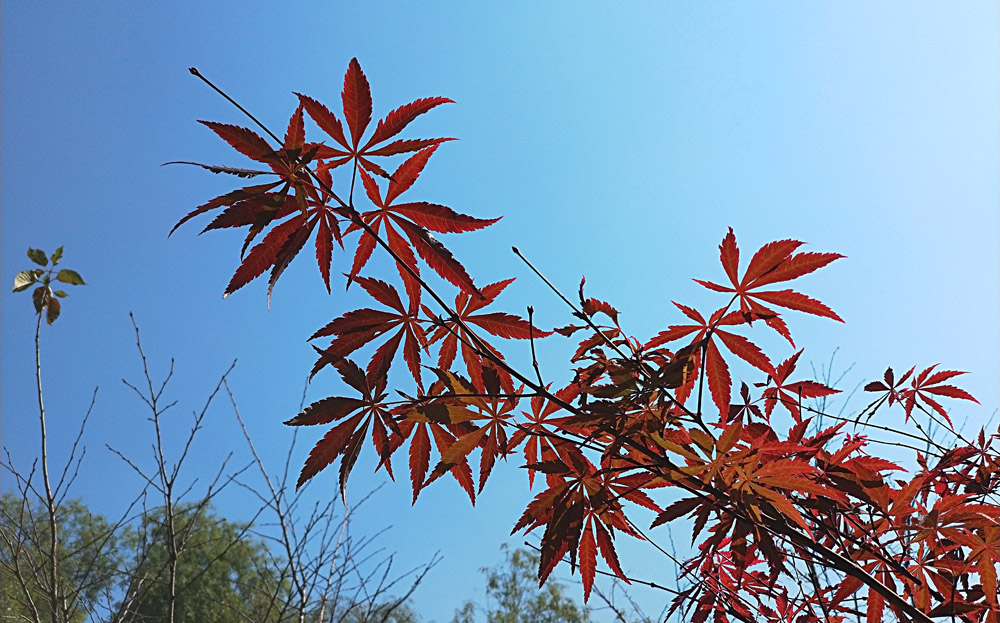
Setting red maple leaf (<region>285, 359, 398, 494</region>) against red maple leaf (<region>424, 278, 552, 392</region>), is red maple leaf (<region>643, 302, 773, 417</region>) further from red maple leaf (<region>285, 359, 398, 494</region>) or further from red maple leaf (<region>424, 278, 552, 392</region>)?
red maple leaf (<region>285, 359, 398, 494</region>)

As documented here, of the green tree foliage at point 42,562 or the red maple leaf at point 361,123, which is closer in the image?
the red maple leaf at point 361,123

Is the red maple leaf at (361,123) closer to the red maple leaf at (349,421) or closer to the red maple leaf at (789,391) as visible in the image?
the red maple leaf at (349,421)

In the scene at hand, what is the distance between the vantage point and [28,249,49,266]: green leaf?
3.18m

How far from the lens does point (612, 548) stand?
98cm

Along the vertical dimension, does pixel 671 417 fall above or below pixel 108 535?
below

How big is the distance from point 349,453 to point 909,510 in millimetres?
830

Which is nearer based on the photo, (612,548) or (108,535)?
(612,548)

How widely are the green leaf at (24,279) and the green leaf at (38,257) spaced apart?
6cm

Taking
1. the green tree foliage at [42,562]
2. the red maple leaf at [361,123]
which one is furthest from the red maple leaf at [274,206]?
the green tree foliage at [42,562]

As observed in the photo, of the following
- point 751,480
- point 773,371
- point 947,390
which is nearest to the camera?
point 751,480

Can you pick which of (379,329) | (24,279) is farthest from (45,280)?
(379,329)

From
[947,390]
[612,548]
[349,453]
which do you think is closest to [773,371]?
[612,548]

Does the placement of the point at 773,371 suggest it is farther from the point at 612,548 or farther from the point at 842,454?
the point at 612,548

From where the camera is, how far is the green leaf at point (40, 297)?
319 cm
